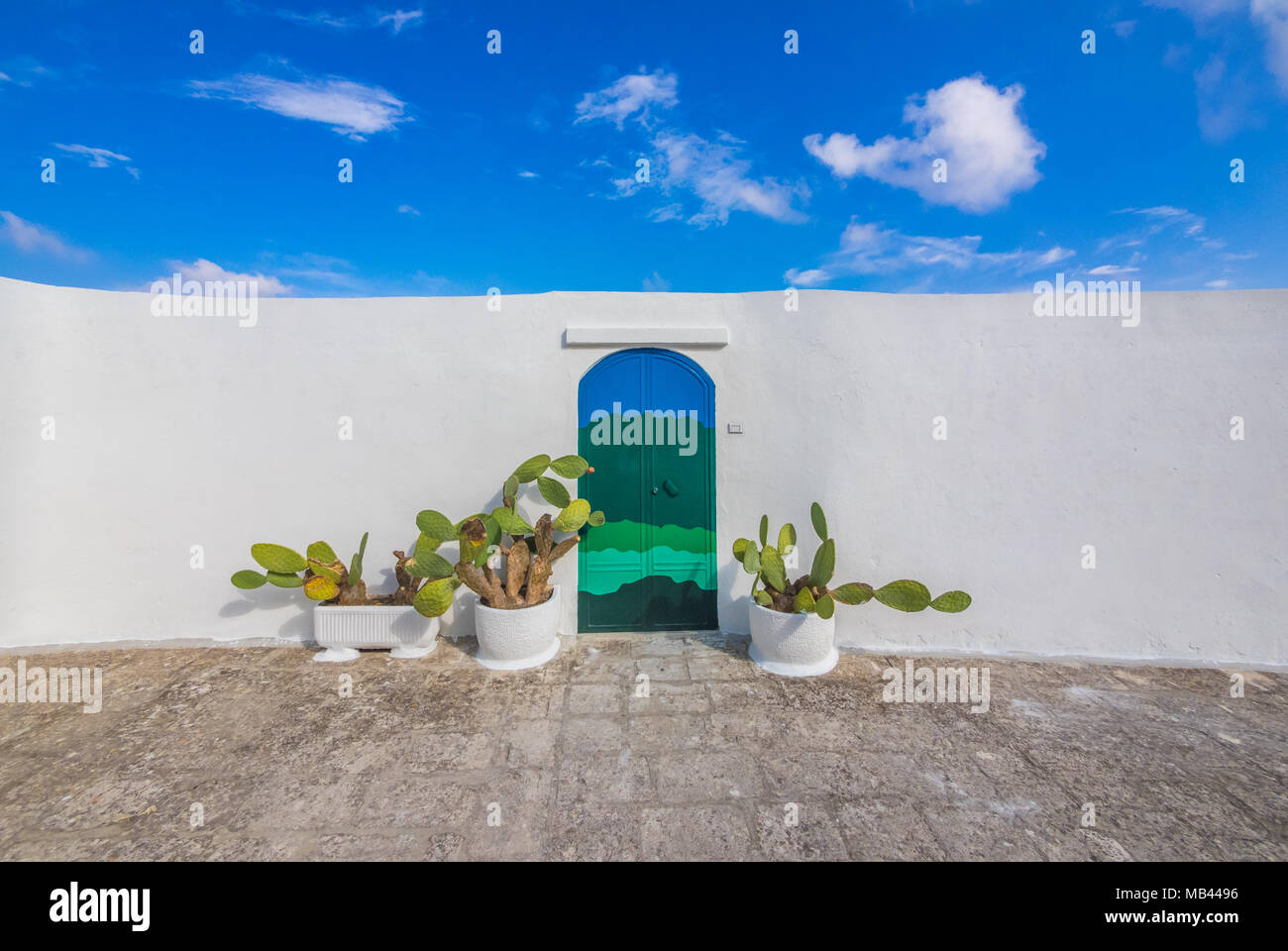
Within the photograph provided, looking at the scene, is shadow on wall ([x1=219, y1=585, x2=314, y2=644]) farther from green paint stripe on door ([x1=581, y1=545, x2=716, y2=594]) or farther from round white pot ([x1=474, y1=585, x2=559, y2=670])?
green paint stripe on door ([x1=581, y1=545, x2=716, y2=594])

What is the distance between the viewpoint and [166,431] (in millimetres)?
3408

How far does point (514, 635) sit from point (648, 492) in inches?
49.7

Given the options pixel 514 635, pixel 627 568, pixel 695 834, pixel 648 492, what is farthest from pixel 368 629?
pixel 695 834

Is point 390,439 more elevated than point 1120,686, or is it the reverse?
point 390,439

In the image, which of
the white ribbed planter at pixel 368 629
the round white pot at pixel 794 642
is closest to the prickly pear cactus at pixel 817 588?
the round white pot at pixel 794 642

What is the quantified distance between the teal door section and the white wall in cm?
14

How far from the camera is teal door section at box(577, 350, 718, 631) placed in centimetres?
349

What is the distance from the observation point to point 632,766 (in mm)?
2152

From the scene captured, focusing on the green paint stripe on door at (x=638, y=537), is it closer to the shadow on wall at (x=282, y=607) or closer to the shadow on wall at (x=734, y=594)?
the shadow on wall at (x=734, y=594)

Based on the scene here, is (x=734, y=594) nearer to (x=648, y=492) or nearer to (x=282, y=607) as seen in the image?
(x=648, y=492)

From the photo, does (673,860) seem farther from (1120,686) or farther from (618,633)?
(1120,686)
